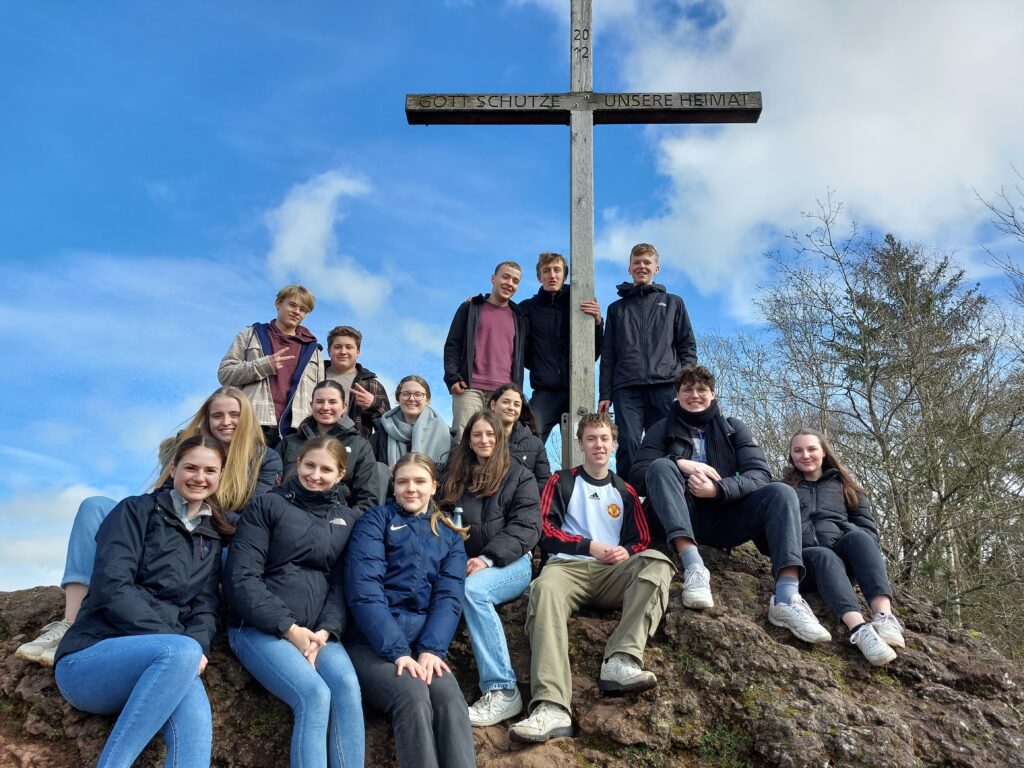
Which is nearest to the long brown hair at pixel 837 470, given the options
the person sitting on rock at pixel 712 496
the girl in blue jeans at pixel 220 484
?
the person sitting on rock at pixel 712 496

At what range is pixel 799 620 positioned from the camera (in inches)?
189

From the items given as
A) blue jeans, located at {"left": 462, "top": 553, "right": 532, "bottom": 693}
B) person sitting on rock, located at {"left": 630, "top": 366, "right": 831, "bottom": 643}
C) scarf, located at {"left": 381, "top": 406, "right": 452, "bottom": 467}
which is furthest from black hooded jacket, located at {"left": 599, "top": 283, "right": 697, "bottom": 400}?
blue jeans, located at {"left": 462, "top": 553, "right": 532, "bottom": 693}

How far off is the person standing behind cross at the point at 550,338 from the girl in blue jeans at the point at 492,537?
2.01 m

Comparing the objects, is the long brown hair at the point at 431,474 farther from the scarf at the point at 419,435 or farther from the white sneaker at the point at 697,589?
the white sneaker at the point at 697,589

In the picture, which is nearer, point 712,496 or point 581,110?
point 712,496

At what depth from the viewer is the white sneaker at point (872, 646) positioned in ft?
15.2

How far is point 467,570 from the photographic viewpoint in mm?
4738

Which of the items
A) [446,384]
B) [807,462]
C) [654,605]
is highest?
[446,384]

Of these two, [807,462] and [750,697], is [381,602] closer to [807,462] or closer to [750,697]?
[750,697]

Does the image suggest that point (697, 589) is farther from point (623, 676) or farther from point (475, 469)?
point (475, 469)

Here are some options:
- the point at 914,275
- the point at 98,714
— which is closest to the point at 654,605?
the point at 98,714

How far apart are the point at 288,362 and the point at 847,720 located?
191 inches

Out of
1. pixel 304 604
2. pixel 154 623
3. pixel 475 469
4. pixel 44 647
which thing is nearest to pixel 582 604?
pixel 475 469

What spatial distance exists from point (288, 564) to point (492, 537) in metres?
1.35
